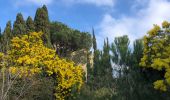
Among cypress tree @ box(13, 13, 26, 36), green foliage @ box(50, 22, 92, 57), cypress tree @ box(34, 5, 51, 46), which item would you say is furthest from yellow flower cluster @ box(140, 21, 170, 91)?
green foliage @ box(50, 22, 92, 57)

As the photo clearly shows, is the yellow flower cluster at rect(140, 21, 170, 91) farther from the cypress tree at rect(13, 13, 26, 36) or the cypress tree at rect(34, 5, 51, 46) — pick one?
the cypress tree at rect(13, 13, 26, 36)

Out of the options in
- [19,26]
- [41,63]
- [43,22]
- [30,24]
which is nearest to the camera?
[41,63]

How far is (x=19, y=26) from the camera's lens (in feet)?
124

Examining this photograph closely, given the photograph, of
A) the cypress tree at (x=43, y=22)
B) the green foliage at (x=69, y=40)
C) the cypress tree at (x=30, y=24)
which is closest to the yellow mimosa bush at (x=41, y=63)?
the cypress tree at (x=43, y=22)

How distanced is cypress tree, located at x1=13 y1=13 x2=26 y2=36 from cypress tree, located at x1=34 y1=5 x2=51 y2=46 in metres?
1.14

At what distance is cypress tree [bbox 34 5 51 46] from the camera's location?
36.8 m

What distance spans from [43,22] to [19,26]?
218 centimetres

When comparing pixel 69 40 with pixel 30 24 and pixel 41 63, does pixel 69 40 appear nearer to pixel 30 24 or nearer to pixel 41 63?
pixel 30 24

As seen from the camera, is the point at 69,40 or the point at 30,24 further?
the point at 69,40

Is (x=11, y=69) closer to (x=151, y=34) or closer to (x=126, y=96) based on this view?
(x=126, y=96)

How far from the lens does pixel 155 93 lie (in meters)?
21.9

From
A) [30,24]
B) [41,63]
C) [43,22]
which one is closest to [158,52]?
[41,63]

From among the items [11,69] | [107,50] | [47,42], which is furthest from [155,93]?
[47,42]

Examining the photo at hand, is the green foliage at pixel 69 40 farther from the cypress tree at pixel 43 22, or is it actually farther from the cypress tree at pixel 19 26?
the cypress tree at pixel 19 26
